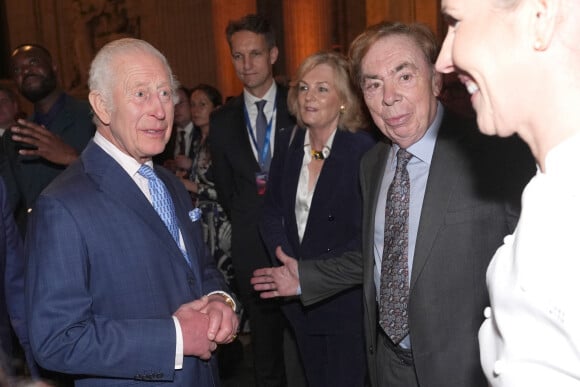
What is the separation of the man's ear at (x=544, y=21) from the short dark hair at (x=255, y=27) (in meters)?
3.93

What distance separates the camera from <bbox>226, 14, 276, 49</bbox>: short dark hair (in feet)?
15.7

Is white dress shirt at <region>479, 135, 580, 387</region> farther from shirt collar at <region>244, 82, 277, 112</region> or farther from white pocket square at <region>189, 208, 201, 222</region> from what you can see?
shirt collar at <region>244, 82, 277, 112</region>

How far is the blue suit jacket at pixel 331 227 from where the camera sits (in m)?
3.36

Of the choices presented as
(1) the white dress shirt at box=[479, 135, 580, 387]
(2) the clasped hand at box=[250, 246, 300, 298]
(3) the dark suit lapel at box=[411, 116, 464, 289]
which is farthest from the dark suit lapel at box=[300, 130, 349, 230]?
(1) the white dress shirt at box=[479, 135, 580, 387]

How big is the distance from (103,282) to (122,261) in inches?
3.6

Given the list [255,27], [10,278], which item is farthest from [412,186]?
[255,27]

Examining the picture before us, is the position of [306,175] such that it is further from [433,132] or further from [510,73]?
[510,73]

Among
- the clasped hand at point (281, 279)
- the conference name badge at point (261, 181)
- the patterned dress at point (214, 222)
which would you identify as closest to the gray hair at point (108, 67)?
the clasped hand at point (281, 279)

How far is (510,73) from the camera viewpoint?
1.07 m

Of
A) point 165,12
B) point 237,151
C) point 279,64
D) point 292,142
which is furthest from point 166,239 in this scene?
point 279,64

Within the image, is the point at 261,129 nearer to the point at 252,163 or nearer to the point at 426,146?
the point at 252,163

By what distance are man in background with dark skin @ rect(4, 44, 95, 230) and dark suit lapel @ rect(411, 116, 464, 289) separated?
9.05 ft

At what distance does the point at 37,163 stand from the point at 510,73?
394 centimetres

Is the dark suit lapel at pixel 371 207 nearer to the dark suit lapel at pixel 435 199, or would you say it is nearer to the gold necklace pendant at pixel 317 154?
the dark suit lapel at pixel 435 199
